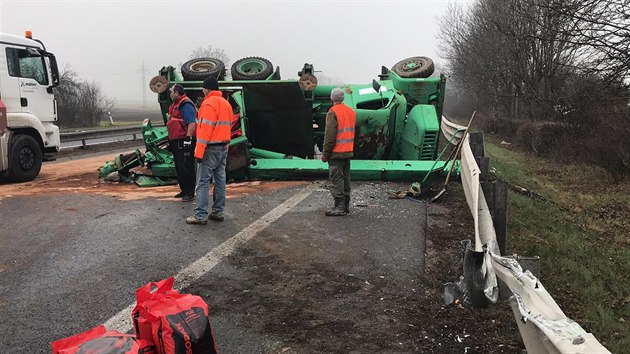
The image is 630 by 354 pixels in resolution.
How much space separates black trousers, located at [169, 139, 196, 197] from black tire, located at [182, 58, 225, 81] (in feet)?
9.58

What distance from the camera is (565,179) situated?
452 inches

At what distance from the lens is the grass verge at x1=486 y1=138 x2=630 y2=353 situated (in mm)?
3807

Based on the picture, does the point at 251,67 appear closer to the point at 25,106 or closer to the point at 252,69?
the point at 252,69

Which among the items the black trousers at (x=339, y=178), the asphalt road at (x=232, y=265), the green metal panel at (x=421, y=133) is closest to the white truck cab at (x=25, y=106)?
the asphalt road at (x=232, y=265)

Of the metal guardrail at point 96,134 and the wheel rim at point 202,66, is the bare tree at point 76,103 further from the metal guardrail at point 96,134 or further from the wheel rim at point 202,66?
the wheel rim at point 202,66

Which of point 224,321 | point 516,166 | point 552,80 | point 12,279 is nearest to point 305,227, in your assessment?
point 224,321

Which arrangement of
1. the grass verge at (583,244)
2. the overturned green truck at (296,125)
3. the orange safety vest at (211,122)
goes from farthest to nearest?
the overturned green truck at (296,125) < the orange safety vest at (211,122) < the grass verge at (583,244)

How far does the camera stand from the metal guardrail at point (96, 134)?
54.0ft

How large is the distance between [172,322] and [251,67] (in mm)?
8297

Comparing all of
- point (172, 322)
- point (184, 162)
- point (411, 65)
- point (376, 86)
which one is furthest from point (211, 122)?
point (411, 65)

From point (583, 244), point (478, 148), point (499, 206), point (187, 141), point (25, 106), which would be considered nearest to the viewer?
point (499, 206)

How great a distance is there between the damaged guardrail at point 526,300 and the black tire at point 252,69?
6961 millimetres

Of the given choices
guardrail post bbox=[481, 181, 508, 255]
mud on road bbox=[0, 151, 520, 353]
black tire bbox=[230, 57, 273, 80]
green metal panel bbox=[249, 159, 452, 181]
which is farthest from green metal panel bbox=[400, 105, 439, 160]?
guardrail post bbox=[481, 181, 508, 255]

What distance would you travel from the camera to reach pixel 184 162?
6.96 meters
